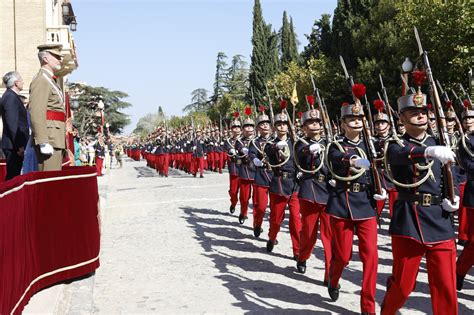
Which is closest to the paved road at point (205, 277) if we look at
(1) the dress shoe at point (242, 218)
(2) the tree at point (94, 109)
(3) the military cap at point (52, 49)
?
(1) the dress shoe at point (242, 218)

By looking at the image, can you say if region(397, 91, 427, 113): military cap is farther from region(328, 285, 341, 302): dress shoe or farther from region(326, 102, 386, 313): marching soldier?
region(328, 285, 341, 302): dress shoe

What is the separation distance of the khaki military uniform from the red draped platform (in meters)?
0.51

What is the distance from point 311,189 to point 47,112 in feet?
10.7

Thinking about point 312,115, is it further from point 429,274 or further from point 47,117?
point 429,274

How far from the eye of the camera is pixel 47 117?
7.50 m

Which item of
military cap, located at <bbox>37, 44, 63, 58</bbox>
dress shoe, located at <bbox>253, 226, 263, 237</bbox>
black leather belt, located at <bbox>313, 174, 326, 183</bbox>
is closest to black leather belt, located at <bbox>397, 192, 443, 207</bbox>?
black leather belt, located at <bbox>313, 174, 326, 183</bbox>

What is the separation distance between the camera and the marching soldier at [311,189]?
7.62 meters

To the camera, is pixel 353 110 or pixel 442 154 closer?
pixel 442 154

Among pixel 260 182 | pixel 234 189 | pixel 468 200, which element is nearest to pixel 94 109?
pixel 234 189

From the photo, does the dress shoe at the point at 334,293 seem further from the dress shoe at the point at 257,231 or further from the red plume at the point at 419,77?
the dress shoe at the point at 257,231

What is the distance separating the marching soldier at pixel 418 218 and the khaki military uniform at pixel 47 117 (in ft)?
12.7

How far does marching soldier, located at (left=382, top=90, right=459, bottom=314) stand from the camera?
484 cm

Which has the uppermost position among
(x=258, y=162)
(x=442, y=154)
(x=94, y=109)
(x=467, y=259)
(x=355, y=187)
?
(x=94, y=109)

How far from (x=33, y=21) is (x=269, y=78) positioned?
35.3 m
